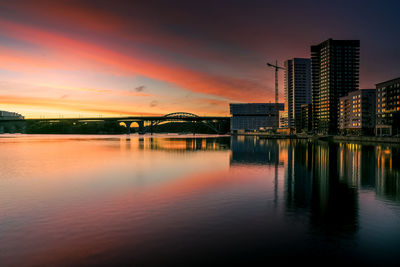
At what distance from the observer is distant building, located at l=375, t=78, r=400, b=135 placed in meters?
130

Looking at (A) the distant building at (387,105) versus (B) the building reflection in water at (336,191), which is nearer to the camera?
(B) the building reflection in water at (336,191)

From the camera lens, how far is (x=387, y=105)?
445 feet

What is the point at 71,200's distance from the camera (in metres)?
21.4

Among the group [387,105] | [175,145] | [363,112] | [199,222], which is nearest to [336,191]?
[199,222]

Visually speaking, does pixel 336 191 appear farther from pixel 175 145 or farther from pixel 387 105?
pixel 387 105

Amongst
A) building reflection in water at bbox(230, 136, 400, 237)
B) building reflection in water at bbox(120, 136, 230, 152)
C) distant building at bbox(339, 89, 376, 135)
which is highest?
distant building at bbox(339, 89, 376, 135)

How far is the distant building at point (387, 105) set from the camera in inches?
5108

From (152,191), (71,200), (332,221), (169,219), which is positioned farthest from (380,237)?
(71,200)

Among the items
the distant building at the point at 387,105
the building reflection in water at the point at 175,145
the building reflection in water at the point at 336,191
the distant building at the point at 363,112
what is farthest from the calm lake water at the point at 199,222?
the distant building at the point at 363,112

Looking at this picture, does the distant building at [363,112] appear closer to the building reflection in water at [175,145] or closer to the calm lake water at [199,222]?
the building reflection in water at [175,145]

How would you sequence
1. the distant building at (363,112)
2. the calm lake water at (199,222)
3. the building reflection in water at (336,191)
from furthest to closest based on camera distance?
the distant building at (363,112) < the building reflection in water at (336,191) < the calm lake water at (199,222)

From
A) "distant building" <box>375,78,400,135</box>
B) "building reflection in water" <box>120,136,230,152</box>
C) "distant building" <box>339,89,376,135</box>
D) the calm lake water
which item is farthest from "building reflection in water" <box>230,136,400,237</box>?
"distant building" <box>339,89,376,135</box>

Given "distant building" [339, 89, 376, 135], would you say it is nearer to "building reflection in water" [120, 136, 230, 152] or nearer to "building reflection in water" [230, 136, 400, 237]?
"building reflection in water" [120, 136, 230, 152]

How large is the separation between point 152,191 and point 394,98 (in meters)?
141
